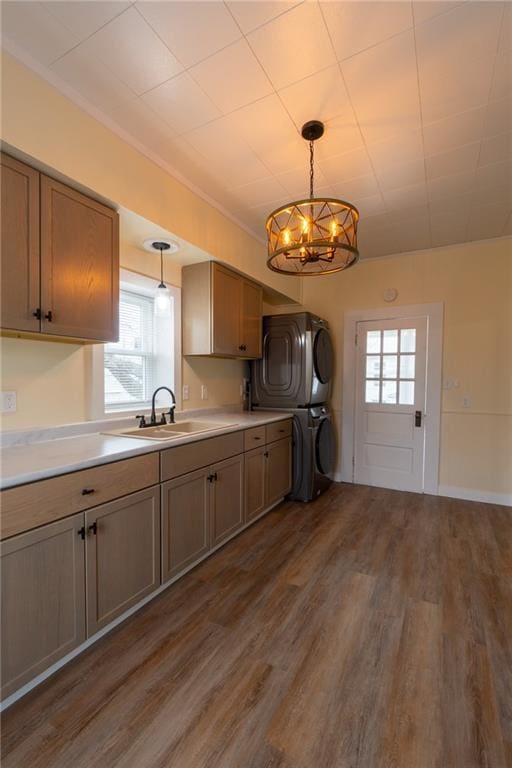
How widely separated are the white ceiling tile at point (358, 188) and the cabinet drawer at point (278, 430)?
1.97 m

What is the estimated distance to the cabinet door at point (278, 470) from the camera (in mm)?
3060

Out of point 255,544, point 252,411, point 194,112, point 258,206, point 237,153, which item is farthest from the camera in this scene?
point 252,411

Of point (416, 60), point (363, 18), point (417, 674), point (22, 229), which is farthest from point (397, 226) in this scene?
point (417, 674)

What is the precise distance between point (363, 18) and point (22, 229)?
167cm

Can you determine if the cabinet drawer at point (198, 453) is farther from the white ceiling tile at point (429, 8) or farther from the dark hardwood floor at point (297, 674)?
the white ceiling tile at point (429, 8)

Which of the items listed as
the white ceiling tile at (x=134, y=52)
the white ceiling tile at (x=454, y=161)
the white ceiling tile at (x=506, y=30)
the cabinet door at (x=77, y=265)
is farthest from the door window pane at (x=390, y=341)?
the white ceiling tile at (x=134, y=52)

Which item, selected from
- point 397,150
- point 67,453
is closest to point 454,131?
point 397,150

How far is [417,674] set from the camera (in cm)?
148

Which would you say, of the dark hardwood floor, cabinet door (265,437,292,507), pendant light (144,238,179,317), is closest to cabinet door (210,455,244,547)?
the dark hardwood floor

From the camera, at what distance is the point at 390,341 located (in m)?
3.86

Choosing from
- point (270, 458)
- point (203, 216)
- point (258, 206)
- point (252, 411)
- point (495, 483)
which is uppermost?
point (258, 206)

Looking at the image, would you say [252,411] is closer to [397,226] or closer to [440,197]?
[397,226]

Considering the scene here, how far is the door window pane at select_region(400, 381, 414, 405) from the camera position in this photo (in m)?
3.75

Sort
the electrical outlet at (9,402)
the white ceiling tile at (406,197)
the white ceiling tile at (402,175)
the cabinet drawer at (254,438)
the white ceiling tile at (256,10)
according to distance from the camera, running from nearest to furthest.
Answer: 1. the white ceiling tile at (256,10)
2. the electrical outlet at (9,402)
3. the white ceiling tile at (402,175)
4. the white ceiling tile at (406,197)
5. the cabinet drawer at (254,438)
